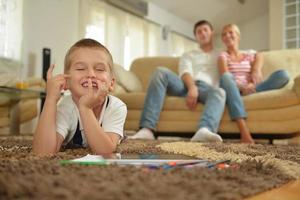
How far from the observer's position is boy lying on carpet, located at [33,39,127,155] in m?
0.83

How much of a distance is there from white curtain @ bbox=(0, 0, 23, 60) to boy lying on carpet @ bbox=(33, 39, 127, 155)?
1.62 m

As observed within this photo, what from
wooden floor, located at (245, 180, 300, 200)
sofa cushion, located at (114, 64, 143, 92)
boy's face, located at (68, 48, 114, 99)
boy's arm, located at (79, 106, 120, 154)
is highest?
sofa cushion, located at (114, 64, 143, 92)

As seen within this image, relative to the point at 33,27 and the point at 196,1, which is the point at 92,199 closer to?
the point at 33,27

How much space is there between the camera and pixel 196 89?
2033 millimetres

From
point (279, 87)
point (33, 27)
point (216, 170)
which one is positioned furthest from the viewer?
point (33, 27)

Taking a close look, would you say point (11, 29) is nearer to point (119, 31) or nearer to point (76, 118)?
point (119, 31)

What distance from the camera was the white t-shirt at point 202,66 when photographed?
2254 mm

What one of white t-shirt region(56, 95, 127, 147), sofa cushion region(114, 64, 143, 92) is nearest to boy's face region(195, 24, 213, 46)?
sofa cushion region(114, 64, 143, 92)

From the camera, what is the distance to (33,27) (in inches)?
118

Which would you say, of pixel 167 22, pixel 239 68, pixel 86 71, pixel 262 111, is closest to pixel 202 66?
pixel 239 68

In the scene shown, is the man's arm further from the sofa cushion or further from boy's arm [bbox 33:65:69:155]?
boy's arm [bbox 33:65:69:155]

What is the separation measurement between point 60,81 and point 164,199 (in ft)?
1.93

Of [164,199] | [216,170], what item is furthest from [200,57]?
[164,199]

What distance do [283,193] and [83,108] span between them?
50 centimetres
